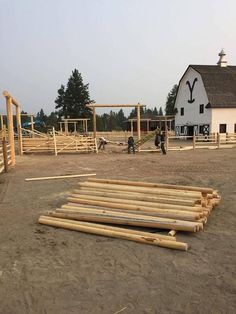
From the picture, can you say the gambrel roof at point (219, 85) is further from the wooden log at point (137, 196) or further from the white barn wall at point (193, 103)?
the wooden log at point (137, 196)

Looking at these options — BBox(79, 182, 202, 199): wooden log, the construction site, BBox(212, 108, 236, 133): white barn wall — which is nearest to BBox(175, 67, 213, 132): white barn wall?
BBox(212, 108, 236, 133): white barn wall

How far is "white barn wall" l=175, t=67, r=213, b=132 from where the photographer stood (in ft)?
141

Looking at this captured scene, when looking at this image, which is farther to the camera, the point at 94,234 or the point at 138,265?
the point at 94,234

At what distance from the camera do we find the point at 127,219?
6.46 meters

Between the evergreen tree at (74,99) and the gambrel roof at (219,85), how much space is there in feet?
103

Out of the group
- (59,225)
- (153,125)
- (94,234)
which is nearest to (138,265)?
(94,234)

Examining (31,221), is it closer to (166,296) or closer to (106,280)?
(106,280)

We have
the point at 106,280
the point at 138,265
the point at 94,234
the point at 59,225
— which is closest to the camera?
the point at 106,280

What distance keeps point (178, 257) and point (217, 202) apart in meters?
3.29

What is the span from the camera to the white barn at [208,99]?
41.5 m

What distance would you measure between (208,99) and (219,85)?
334 centimetres

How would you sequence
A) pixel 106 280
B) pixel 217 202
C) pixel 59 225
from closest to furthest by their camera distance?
1. pixel 106 280
2. pixel 59 225
3. pixel 217 202

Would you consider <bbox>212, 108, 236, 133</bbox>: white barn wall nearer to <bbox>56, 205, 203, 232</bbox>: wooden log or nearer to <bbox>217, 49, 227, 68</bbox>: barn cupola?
<bbox>217, 49, 227, 68</bbox>: barn cupola

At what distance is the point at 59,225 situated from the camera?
21.7 ft
